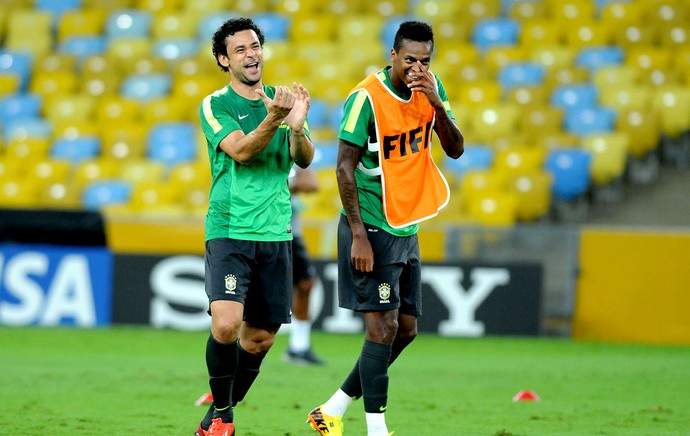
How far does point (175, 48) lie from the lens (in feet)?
68.0

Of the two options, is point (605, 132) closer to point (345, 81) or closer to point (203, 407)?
point (345, 81)

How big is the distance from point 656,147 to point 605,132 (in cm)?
76

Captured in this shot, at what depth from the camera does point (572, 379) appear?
1028cm

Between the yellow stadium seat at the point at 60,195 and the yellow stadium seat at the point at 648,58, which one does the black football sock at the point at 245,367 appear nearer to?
the yellow stadium seat at the point at 60,195

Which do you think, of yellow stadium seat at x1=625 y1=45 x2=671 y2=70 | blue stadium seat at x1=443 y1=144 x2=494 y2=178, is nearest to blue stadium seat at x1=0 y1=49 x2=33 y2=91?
blue stadium seat at x1=443 y1=144 x2=494 y2=178

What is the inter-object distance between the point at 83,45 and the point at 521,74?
8040 mm

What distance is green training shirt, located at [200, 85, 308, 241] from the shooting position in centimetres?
632

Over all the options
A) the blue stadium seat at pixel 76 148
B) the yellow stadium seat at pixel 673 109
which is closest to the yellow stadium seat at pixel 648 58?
the yellow stadium seat at pixel 673 109

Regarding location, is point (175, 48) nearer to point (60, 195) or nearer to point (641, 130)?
point (60, 195)

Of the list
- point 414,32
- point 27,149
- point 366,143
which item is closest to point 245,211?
point 366,143

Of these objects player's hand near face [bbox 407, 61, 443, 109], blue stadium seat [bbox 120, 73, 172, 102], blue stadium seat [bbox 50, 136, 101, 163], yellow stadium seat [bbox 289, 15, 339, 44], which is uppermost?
yellow stadium seat [bbox 289, 15, 339, 44]

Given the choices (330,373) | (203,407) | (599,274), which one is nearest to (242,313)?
(203,407)

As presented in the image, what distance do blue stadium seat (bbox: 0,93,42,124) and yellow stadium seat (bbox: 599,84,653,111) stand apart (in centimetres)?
932

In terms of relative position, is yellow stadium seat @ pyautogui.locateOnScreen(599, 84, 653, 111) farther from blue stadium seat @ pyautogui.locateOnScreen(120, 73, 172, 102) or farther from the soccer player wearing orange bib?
the soccer player wearing orange bib
